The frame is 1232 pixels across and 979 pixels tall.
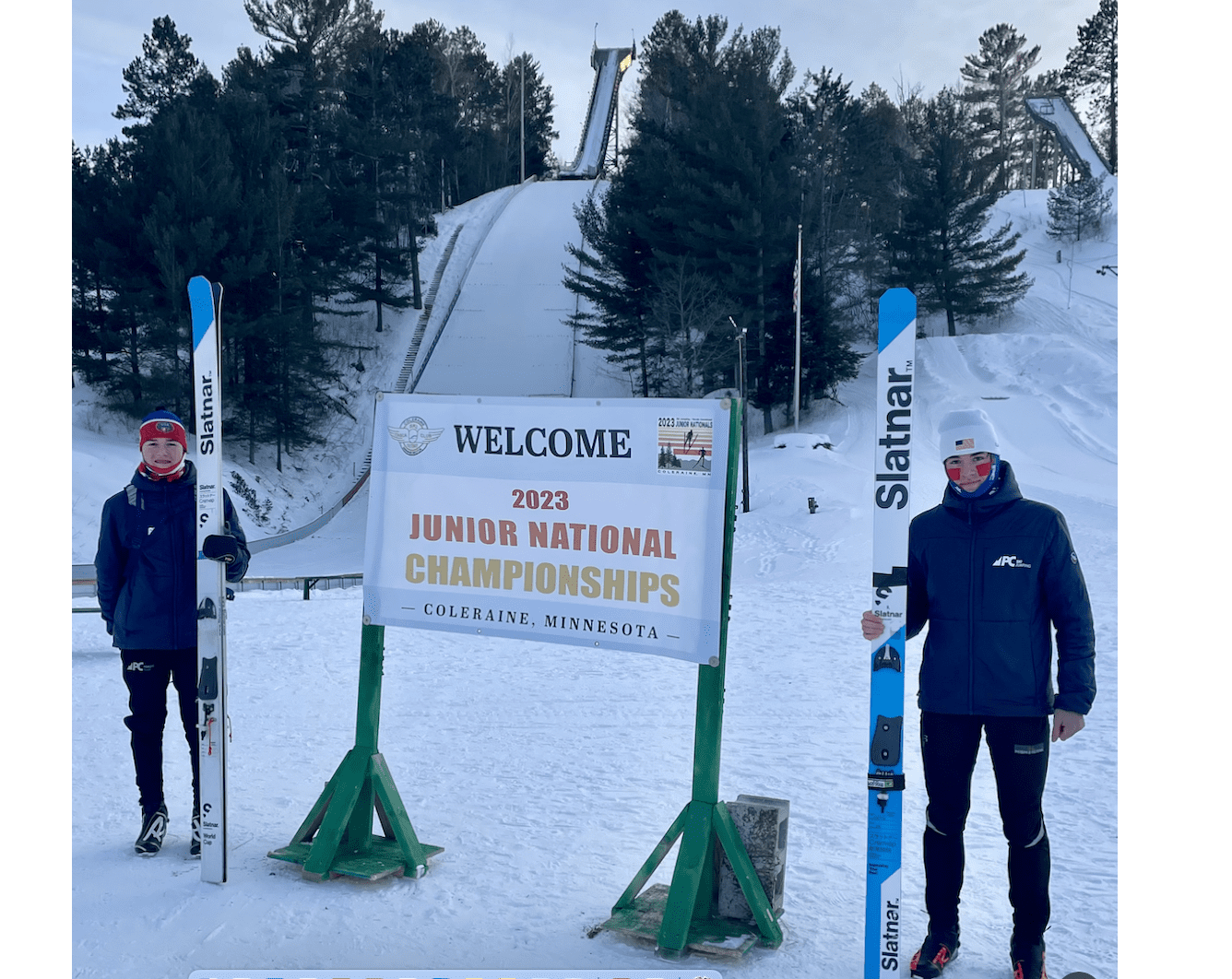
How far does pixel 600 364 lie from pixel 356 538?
11125 mm

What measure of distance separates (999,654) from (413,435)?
2229 millimetres

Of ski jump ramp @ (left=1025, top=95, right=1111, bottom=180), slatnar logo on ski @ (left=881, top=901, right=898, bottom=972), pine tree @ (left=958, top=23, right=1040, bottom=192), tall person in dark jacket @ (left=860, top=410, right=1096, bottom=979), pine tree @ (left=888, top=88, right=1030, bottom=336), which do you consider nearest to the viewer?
tall person in dark jacket @ (left=860, top=410, right=1096, bottom=979)

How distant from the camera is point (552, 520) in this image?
3.70 metres

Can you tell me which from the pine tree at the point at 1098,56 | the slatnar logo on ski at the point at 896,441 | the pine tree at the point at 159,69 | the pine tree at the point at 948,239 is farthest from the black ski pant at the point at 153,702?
the pine tree at the point at 159,69

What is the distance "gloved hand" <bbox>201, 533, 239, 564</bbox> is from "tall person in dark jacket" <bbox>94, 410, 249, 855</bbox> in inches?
4.2

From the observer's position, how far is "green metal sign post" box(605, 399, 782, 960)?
3371 millimetres

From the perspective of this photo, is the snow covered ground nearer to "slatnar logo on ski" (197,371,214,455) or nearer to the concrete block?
the concrete block

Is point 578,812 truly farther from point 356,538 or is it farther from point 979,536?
point 356,538

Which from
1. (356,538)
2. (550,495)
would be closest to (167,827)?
(550,495)

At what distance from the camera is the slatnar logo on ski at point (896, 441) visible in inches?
117

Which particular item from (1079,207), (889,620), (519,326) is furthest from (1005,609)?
(1079,207)

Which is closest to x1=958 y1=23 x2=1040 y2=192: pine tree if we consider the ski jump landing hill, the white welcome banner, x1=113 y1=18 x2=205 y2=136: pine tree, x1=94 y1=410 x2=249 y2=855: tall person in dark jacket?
the ski jump landing hill

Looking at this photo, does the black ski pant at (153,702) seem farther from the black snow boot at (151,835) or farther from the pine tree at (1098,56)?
the pine tree at (1098,56)

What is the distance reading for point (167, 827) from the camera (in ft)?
14.4
